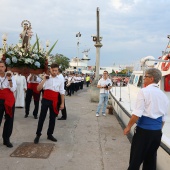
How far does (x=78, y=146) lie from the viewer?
18.4 ft

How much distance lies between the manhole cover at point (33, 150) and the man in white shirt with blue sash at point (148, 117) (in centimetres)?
215

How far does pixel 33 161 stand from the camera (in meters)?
4.59

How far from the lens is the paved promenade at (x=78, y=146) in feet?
14.8

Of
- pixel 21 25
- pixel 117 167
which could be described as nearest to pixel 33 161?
pixel 117 167

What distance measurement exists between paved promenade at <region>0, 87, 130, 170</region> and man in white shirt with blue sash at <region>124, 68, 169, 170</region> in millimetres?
1227

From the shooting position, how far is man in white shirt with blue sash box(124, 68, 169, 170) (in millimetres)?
3248

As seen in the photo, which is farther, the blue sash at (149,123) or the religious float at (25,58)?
the religious float at (25,58)

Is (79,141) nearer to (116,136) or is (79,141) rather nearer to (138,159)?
(116,136)

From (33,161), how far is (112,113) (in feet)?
18.8

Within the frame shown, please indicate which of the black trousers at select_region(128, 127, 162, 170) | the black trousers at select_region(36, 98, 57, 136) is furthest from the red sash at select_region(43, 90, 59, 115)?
the black trousers at select_region(128, 127, 162, 170)

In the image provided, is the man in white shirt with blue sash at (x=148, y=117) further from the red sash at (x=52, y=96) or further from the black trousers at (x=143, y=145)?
the red sash at (x=52, y=96)

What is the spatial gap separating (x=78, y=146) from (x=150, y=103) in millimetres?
2825

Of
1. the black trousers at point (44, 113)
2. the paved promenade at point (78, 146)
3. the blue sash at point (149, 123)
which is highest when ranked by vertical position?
the blue sash at point (149, 123)

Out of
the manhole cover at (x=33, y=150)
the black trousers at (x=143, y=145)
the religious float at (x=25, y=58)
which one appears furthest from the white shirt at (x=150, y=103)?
the religious float at (x=25, y=58)
